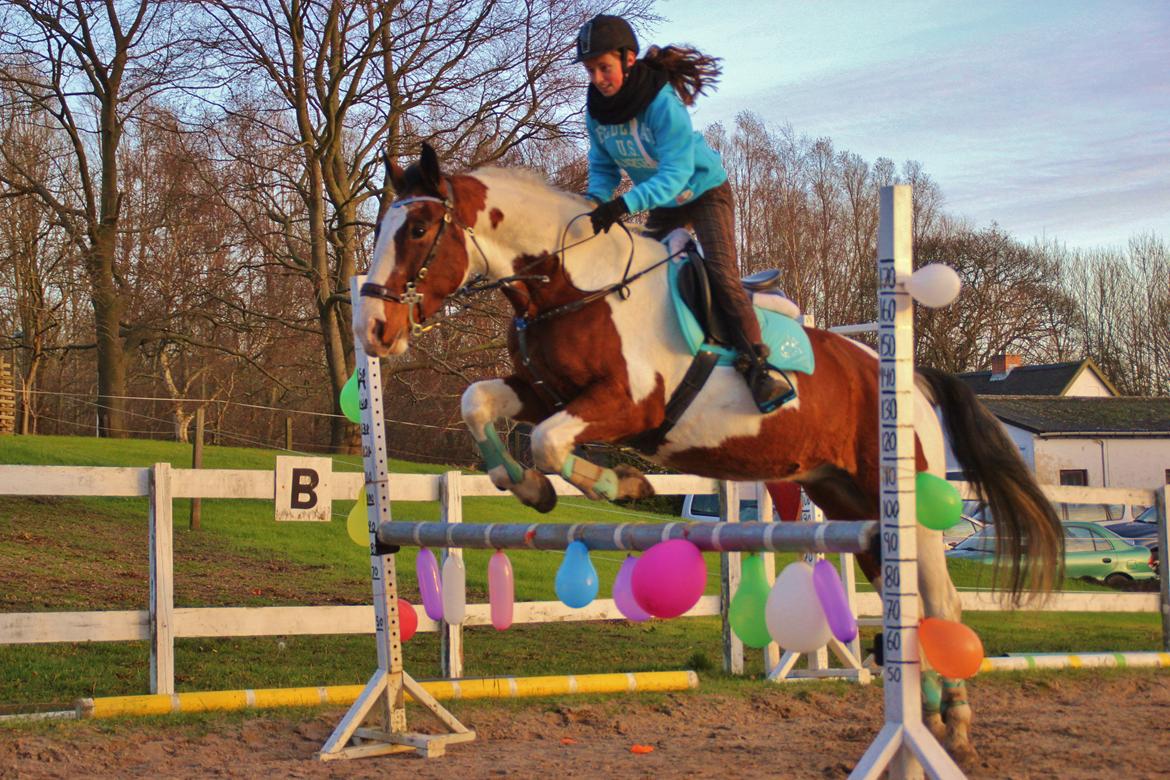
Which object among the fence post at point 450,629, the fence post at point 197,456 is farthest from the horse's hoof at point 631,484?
the fence post at point 197,456

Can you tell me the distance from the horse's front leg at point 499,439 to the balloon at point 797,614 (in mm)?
981

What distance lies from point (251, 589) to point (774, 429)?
311 inches

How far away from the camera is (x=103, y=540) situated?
1313 centimetres

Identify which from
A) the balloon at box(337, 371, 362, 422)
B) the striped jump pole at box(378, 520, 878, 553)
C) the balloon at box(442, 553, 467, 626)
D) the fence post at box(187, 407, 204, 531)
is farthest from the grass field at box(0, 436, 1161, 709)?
the striped jump pole at box(378, 520, 878, 553)

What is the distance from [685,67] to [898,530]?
2127 mm

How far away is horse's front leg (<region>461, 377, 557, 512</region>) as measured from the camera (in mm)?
4223

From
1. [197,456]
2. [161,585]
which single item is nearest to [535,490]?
[161,585]

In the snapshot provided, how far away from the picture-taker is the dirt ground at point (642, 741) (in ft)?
15.3

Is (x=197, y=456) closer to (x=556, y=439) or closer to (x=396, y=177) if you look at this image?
(x=396, y=177)

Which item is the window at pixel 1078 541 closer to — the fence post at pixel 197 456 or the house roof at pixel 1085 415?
the fence post at pixel 197 456

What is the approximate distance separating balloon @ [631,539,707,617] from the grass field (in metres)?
4.09

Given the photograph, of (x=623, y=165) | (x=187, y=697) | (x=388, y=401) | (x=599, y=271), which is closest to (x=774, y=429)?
(x=599, y=271)

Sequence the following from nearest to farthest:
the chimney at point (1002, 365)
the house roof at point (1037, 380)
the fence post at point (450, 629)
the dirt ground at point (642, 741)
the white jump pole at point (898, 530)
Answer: the white jump pole at point (898, 530), the dirt ground at point (642, 741), the fence post at point (450, 629), the house roof at point (1037, 380), the chimney at point (1002, 365)

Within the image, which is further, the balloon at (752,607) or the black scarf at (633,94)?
the black scarf at (633,94)
